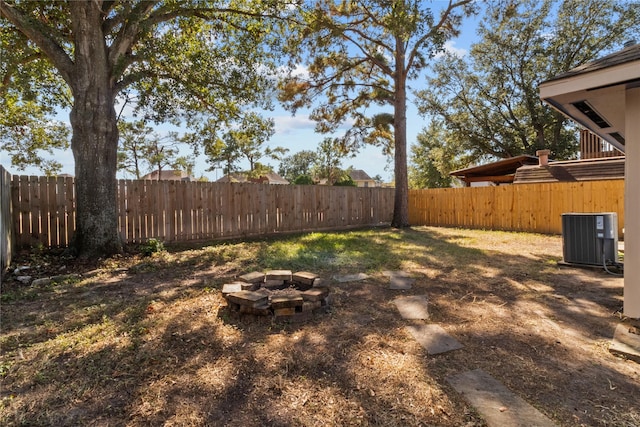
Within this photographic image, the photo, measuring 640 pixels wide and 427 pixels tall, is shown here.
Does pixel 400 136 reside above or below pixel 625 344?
above

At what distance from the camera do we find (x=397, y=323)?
289cm

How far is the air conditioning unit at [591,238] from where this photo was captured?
15.6 ft

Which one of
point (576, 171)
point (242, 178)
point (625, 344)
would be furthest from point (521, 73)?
point (242, 178)

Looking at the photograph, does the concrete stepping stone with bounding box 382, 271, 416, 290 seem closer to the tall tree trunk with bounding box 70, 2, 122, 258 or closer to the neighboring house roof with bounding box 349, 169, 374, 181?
the tall tree trunk with bounding box 70, 2, 122, 258

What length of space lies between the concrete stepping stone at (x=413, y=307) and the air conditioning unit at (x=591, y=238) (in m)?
3.25

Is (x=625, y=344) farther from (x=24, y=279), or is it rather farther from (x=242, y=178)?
(x=242, y=178)

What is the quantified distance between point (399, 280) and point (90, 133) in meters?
5.62

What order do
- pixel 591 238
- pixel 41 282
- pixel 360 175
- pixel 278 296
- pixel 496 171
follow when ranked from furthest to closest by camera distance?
pixel 360 175 < pixel 496 171 < pixel 591 238 < pixel 41 282 < pixel 278 296

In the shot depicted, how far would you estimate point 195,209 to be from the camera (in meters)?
7.55

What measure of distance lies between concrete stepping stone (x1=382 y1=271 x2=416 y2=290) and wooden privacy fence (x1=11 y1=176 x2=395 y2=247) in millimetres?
4872

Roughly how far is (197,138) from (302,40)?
4.31m

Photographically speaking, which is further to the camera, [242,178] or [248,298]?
[242,178]

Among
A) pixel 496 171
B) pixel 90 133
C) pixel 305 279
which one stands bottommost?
pixel 305 279

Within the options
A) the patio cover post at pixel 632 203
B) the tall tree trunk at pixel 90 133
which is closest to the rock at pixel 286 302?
the patio cover post at pixel 632 203
